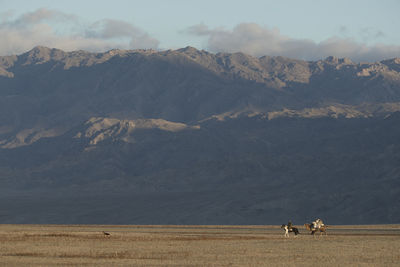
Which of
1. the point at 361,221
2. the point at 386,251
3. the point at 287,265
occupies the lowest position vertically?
the point at 287,265

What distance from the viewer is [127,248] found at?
6275cm

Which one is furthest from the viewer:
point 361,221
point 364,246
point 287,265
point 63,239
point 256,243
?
point 361,221

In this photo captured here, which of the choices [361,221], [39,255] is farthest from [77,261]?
[361,221]

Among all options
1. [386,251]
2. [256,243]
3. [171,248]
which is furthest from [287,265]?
[256,243]

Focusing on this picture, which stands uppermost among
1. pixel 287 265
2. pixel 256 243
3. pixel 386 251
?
pixel 256 243

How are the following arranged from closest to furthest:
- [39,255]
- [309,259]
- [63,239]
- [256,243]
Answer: [309,259] → [39,255] → [256,243] → [63,239]

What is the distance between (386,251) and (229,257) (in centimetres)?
1181

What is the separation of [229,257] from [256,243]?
50.4 ft

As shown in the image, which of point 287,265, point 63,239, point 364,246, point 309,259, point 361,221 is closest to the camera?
point 287,265

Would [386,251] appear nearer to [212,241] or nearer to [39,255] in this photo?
[212,241]

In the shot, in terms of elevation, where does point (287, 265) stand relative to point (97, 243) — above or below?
below

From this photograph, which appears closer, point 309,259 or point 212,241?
point 309,259

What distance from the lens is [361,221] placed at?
7810 inches

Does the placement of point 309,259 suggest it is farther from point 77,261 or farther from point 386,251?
point 77,261
